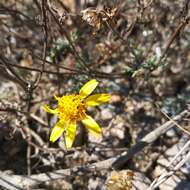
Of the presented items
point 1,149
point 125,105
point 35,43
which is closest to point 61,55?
point 35,43

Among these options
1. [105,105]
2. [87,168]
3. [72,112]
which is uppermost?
[105,105]

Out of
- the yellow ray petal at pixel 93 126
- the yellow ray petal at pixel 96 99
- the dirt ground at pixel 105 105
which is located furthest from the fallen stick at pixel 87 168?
the yellow ray petal at pixel 96 99

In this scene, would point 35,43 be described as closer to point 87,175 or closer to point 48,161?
point 48,161

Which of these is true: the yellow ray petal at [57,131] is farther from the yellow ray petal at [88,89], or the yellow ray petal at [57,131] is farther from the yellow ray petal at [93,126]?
the yellow ray petal at [88,89]

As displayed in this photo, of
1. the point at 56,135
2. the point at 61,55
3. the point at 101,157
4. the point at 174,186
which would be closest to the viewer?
the point at 56,135

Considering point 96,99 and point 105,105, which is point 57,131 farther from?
point 105,105

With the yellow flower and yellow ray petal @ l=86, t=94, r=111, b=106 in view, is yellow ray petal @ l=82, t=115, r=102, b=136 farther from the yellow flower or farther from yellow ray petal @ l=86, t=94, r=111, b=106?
yellow ray petal @ l=86, t=94, r=111, b=106

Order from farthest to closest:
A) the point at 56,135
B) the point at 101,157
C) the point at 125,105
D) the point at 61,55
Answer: the point at 61,55, the point at 125,105, the point at 101,157, the point at 56,135

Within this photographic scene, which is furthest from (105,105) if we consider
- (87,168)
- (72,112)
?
(72,112)
